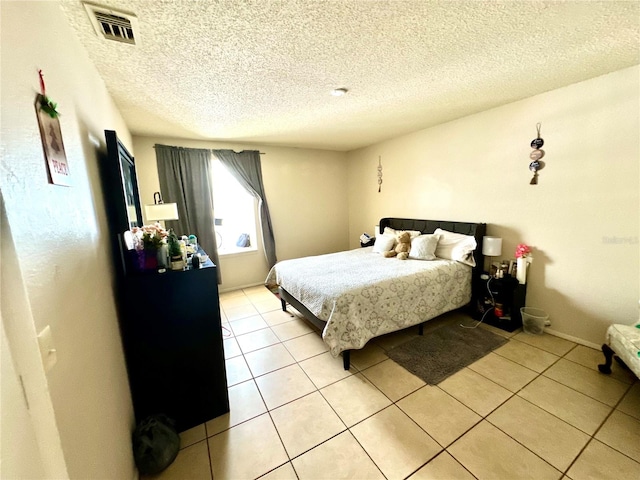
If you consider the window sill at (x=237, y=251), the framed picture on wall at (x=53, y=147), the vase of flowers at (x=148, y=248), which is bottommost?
the window sill at (x=237, y=251)

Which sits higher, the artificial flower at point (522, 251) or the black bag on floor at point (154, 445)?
the artificial flower at point (522, 251)

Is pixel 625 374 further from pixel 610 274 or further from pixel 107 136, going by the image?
pixel 107 136

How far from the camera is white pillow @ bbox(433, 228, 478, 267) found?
3.00 metres

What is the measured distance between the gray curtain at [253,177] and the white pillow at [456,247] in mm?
2589

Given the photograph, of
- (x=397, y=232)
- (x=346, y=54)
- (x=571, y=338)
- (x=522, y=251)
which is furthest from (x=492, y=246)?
(x=346, y=54)

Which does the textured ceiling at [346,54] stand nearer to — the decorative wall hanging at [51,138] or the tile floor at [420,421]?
the decorative wall hanging at [51,138]

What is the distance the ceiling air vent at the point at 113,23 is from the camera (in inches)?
48.8

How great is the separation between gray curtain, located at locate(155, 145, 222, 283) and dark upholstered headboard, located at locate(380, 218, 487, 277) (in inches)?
107

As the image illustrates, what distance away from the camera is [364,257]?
343 cm

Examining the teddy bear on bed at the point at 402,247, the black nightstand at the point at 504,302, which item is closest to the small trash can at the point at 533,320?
the black nightstand at the point at 504,302

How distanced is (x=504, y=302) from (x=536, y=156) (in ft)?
5.03

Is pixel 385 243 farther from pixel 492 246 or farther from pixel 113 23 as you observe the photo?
pixel 113 23

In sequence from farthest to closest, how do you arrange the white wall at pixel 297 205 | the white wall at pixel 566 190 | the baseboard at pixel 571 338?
the white wall at pixel 297 205 → the baseboard at pixel 571 338 → the white wall at pixel 566 190

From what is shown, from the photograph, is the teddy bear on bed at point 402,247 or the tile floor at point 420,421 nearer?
the tile floor at point 420,421
